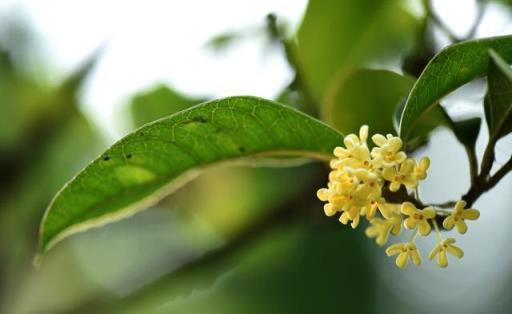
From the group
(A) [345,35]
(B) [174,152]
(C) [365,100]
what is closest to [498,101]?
(C) [365,100]

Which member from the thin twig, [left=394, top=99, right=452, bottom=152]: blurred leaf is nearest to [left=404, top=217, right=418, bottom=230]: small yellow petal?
[left=394, top=99, right=452, bottom=152]: blurred leaf

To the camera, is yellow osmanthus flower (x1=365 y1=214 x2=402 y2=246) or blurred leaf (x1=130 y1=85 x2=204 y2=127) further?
blurred leaf (x1=130 y1=85 x2=204 y2=127)

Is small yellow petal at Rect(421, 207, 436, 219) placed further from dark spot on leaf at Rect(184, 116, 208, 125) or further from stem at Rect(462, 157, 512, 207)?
dark spot on leaf at Rect(184, 116, 208, 125)

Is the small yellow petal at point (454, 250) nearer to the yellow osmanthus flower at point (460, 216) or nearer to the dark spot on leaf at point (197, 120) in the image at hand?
the yellow osmanthus flower at point (460, 216)

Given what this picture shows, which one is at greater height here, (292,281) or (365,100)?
(365,100)

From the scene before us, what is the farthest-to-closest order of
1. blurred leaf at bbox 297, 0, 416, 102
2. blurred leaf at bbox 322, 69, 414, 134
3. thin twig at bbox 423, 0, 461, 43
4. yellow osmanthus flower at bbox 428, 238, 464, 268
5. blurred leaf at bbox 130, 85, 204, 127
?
blurred leaf at bbox 130, 85, 204, 127 → blurred leaf at bbox 297, 0, 416, 102 → thin twig at bbox 423, 0, 461, 43 → blurred leaf at bbox 322, 69, 414, 134 → yellow osmanthus flower at bbox 428, 238, 464, 268

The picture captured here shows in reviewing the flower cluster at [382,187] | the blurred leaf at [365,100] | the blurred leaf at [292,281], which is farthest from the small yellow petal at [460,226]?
the blurred leaf at [292,281]

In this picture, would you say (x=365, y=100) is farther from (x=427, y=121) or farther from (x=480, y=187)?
(x=480, y=187)
